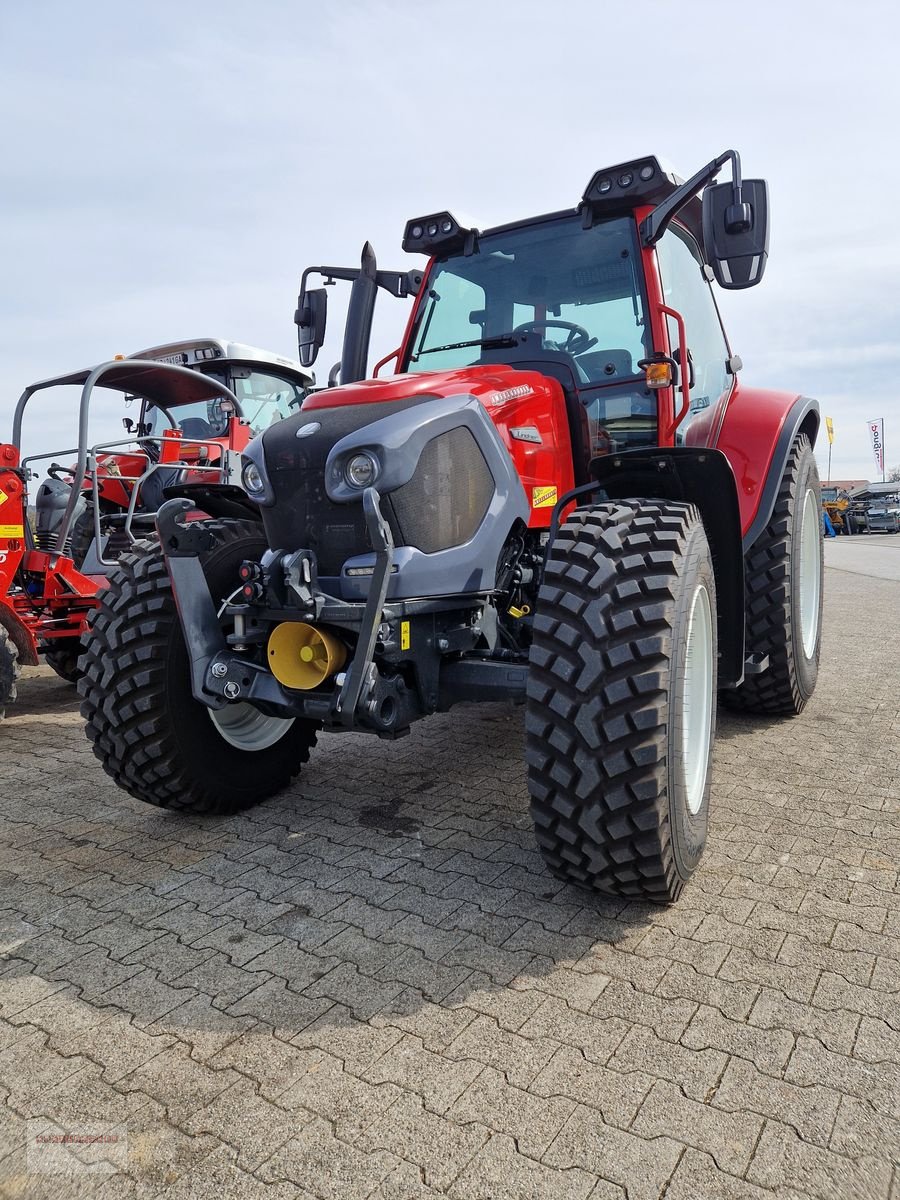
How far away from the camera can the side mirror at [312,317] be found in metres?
4.08

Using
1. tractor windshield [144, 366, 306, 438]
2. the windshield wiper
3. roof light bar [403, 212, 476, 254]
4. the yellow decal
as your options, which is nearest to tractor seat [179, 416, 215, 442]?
tractor windshield [144, 366, 306, 438]

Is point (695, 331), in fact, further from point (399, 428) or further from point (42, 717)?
point (42, 717)

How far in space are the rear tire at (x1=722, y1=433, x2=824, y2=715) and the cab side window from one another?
58cm

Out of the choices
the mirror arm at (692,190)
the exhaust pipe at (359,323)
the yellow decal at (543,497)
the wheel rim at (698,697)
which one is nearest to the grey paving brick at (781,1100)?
the wheel rim at (698,697)

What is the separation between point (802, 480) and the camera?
449 cm

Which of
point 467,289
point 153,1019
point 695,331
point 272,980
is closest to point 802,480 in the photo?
point 695,331

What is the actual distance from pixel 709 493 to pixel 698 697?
73 centimetres

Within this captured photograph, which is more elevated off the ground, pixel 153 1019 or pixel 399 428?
pixel 399 428

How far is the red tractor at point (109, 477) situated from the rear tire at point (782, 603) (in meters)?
2.48

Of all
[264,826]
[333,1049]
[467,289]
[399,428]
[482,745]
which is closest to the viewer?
[333,1049]

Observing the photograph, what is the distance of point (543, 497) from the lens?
3324mm

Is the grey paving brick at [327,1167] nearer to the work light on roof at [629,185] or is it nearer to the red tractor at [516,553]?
the red tractor at [516,553]

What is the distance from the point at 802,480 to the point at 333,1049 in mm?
3683

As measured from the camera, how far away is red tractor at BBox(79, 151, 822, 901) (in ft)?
8.03
